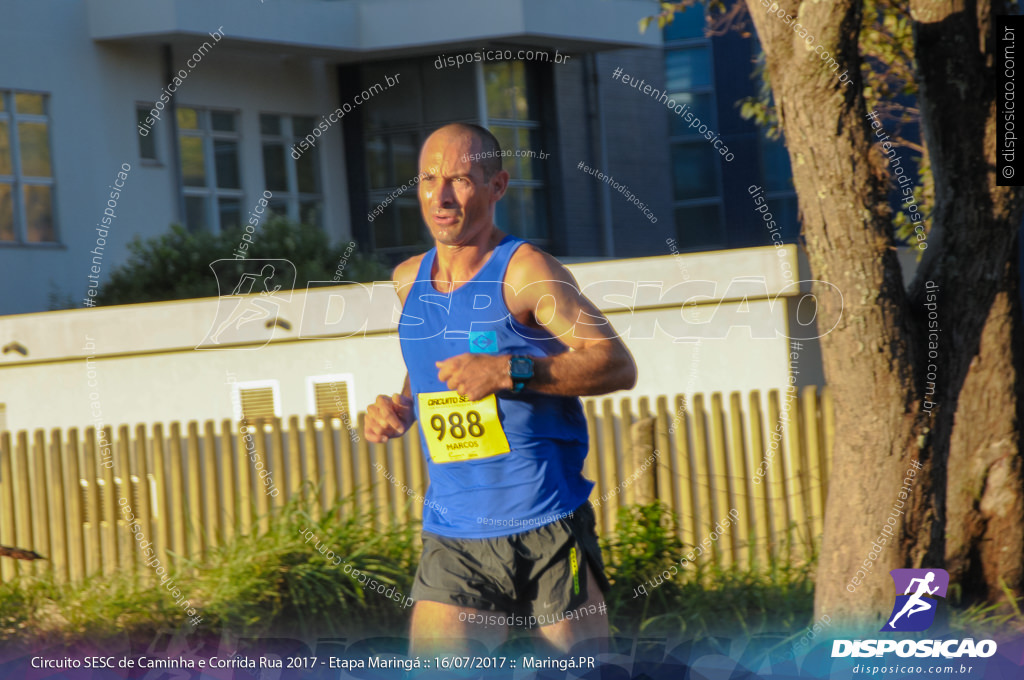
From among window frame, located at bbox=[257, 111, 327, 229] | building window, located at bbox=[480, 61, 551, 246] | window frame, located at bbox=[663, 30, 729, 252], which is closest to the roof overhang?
building window, located at bbox=[480, 61, 551, 246]

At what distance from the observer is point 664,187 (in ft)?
76.4

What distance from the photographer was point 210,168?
18.5 metres

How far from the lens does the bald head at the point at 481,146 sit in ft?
12.6

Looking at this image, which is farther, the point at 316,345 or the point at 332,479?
the point at 316,345

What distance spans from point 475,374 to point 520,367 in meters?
0.14

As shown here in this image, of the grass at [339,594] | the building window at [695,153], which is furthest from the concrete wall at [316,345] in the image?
the building window at [695,153]

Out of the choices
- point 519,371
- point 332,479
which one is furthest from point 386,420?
point 332,479

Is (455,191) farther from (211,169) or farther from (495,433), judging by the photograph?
(211,169)

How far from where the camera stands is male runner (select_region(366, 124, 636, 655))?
12.3 ft

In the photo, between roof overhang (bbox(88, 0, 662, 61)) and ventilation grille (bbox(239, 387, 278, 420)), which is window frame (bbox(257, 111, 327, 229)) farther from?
ventilation grille (bbox(239, 387, 278, 420))

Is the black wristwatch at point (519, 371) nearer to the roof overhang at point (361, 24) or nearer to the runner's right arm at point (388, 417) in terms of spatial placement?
the runner's right arm at point (388, 417)

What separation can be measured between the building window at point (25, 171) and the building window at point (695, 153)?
11.4m

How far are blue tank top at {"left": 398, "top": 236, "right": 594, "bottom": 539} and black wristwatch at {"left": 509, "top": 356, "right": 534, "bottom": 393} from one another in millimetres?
160

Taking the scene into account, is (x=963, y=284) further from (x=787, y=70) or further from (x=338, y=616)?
(x=338, y=616)
